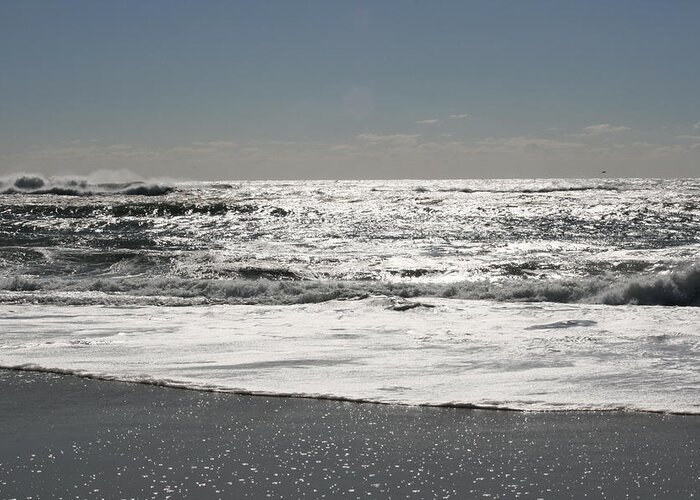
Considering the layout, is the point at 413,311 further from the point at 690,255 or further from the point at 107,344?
the point at 690,255

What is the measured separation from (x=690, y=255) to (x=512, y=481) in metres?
16.5

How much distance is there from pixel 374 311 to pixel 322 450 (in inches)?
248

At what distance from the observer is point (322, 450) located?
16.1ft

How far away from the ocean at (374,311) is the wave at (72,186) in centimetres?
2250

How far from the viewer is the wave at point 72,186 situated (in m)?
50.3

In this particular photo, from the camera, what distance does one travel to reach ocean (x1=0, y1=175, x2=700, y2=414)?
22.2 feet

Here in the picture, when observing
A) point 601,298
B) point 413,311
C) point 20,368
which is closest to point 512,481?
point 20,368

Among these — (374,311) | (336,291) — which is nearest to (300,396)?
(374,311)

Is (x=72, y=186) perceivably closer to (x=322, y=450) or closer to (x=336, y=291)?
(x=336, y=291)

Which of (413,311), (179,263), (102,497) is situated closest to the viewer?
(102,497)

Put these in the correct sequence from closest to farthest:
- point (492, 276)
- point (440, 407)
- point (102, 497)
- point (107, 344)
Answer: point (102, 497) < point (440, 407) < point (107, 344) < point (492, 276)

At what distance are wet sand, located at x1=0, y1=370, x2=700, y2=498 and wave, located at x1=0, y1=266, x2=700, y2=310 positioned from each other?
6.78m

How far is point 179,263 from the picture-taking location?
1827cm

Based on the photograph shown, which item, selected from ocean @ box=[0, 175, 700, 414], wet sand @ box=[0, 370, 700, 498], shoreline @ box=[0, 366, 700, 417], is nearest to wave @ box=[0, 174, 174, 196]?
ocean @ box=[0, 175, 700, 414]
